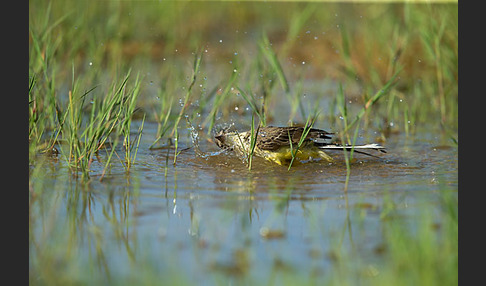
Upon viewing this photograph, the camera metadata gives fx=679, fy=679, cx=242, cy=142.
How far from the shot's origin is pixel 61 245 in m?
4.62

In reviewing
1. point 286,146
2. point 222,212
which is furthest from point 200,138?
point 222,212

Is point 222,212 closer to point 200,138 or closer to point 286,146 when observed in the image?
point 286,146

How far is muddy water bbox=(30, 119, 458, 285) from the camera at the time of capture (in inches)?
170

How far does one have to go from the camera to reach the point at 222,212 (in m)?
5.36

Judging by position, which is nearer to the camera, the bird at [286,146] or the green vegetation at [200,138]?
the green vegetation at [200,138]

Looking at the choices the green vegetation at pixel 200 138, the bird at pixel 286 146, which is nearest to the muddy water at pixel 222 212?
the green vegetation at pixel 200 138

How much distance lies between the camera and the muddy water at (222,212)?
4309 millimetres

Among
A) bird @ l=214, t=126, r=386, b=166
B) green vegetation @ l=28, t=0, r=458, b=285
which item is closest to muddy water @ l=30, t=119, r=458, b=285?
green vegetation @ l=28, t=0, r=458, b=285

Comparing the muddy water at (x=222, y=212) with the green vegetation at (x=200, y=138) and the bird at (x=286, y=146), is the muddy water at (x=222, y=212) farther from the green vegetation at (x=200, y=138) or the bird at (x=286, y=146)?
the bird at (x=286, y=146)

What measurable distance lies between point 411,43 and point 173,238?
343 inches

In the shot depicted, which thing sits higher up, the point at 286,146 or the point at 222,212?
the point at 286,146

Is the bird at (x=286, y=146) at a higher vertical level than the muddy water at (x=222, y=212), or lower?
higher

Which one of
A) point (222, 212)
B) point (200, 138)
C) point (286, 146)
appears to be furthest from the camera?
point (200, 138)

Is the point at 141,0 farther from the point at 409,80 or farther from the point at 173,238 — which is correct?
the point at 173,238
